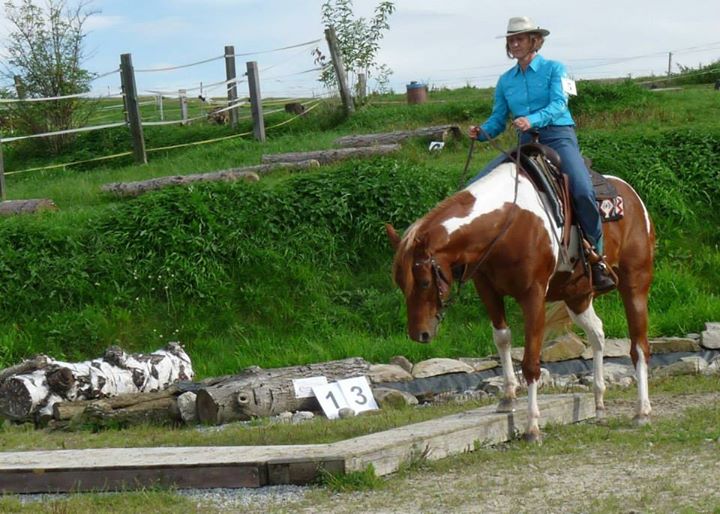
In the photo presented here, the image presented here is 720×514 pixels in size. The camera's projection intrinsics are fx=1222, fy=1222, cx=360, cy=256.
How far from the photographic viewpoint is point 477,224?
816 centimetres

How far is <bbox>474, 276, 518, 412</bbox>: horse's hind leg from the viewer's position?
877 centimetres

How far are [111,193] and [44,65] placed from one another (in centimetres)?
837

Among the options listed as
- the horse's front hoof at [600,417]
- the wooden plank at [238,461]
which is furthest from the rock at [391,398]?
the wooden plank at [238,461]

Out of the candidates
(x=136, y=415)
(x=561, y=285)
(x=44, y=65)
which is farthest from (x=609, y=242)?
(x=44, y=65)

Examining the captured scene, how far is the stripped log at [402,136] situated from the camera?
2020 centimetres

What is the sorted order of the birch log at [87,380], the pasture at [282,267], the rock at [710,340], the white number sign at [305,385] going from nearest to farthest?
the white number sign at [305,385], the birch log at [87,380], the rock at [710,340], the pasture at [282,267]

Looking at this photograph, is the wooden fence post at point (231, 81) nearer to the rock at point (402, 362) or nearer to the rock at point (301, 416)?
the rock at point (402, 362)

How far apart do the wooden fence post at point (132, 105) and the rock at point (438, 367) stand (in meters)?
10.7

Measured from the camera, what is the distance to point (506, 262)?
838 cm

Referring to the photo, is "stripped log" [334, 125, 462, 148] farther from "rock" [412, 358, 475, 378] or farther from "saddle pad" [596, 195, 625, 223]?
"saddle pad" [596, 195, 625, 223]

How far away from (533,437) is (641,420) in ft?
3.68

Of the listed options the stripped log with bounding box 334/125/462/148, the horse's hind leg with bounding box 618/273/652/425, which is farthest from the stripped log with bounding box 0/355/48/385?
the stripped log with bounding box 334/125/462/148

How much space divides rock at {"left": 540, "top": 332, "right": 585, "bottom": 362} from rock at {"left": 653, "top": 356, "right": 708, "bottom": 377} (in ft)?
3.09

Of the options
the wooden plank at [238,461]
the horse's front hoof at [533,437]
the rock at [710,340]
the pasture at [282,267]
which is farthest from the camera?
the pasture at [282,267]
